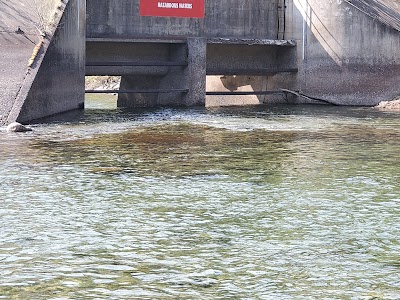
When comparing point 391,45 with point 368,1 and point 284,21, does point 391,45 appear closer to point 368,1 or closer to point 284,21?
point 368,1

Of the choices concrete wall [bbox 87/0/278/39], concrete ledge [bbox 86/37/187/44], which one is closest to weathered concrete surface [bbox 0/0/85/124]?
concrete ledge [bbox 86/37/187/44]

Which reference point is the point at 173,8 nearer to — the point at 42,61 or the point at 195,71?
the point at 195,71

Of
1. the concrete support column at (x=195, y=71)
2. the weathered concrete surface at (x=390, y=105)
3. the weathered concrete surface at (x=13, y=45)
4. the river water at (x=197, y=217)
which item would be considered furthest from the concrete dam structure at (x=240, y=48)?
the river water at (x=197, y=217)

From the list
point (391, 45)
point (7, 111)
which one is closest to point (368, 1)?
point (391, 45)

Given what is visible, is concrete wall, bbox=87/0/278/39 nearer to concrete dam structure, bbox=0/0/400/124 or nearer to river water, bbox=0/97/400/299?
concrete dam structure, bbox=0/0/400/124

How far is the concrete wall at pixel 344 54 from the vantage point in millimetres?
25062

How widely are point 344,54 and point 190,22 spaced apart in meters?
4.67

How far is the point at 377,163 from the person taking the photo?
38.1 ft

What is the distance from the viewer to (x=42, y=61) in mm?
17766

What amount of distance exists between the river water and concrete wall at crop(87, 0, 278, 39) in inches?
374

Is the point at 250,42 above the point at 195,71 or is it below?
above

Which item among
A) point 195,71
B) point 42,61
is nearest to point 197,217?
point 42,61

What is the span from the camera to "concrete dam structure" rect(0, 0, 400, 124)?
23.8 m

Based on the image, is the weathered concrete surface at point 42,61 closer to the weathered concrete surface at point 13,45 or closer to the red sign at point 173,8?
the weathered concrete surface at point 13,45
